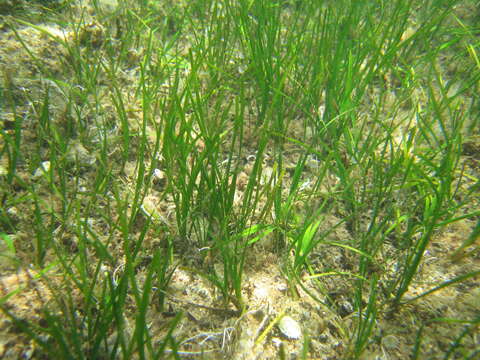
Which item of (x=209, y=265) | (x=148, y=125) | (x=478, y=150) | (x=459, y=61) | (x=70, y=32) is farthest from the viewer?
(x=459, y=61)

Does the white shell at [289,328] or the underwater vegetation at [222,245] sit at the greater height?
the underwater vegetation at [222,245]

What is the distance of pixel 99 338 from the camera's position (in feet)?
2.87

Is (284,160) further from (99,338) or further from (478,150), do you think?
(99,338)

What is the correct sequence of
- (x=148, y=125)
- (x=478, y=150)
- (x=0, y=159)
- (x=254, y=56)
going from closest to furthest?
(x=0, y=159) → (x=254, y=56) → (x=478, y=150) → (x=148, y=125)

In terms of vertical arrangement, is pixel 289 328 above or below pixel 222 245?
below

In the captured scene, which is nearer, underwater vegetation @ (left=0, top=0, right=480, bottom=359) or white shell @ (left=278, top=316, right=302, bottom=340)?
underwater vegetation @ (left=0, top=0, right=480, bottom=359)

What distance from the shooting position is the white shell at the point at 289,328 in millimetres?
1146

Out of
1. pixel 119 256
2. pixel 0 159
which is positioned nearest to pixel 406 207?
pixel 119 256

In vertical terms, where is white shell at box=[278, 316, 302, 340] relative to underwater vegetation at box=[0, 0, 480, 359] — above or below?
below

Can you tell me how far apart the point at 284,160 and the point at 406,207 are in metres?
0.73

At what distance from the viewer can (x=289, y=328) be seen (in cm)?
116

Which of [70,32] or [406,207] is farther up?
[70,32]

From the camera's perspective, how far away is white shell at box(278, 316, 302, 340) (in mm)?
1146

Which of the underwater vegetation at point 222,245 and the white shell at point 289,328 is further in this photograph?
the white shell at point 289,328
